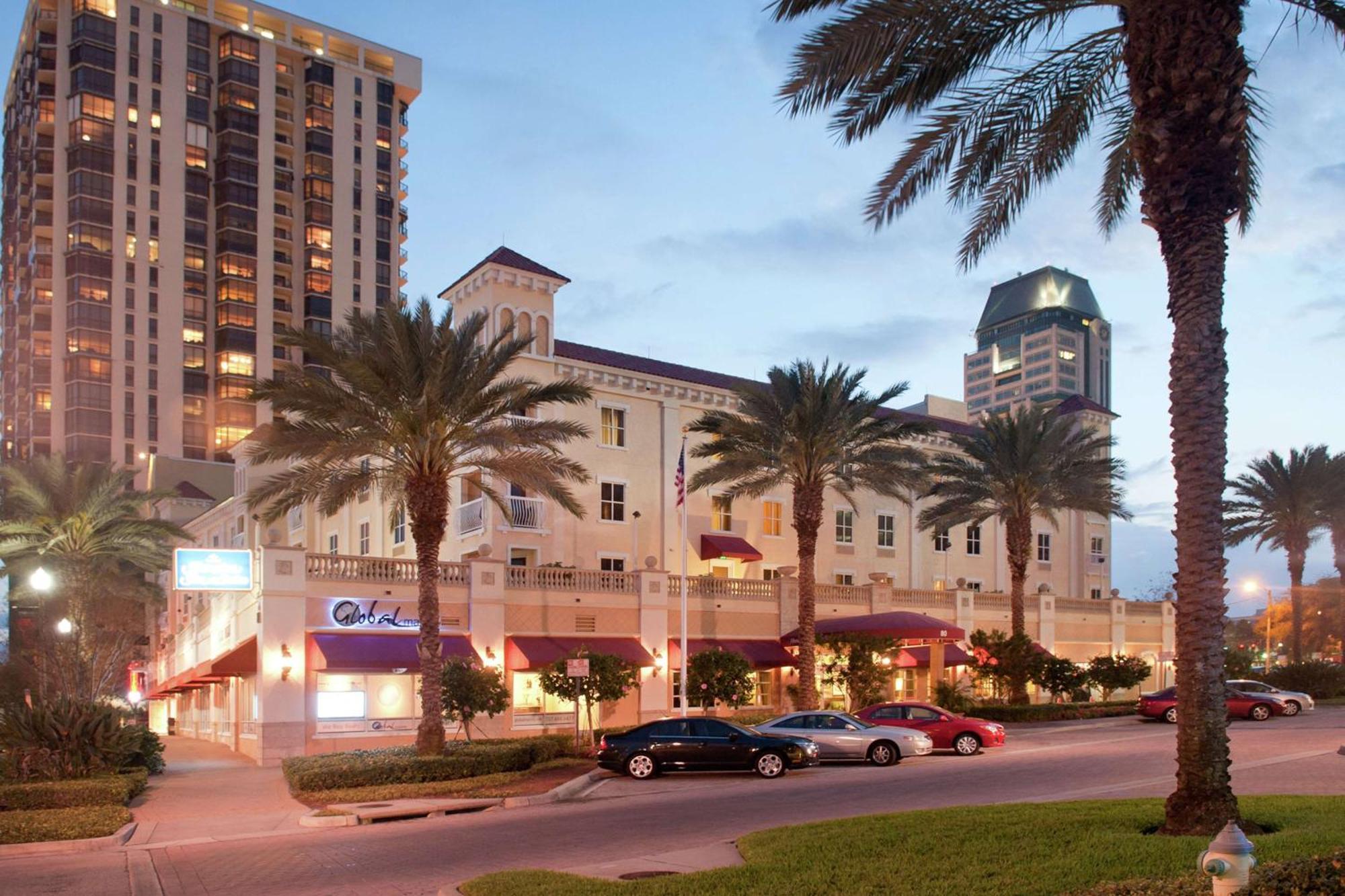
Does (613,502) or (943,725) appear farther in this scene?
(613,502)

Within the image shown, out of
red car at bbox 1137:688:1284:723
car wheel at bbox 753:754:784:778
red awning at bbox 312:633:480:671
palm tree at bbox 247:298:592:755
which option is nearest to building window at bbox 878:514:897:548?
red car at bbox 1137:688:1284:723

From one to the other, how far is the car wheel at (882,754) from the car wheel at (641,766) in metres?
6.36

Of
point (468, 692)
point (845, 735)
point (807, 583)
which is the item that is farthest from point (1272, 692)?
point (468, 692)

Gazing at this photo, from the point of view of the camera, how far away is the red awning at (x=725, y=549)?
48.6 m

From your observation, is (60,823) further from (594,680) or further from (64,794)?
(594,680)

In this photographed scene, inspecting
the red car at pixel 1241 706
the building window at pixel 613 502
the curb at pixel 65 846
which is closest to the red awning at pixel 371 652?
the building window at pixel 613 502

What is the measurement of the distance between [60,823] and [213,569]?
15.4m

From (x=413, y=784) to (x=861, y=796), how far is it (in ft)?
30.0

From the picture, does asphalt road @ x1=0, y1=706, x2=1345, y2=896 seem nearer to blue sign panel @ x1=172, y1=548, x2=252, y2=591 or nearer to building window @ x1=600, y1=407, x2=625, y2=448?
blue sign panel @ x1=172, y1=548, x2=252, y2=591

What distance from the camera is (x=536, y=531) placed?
44.2 metres

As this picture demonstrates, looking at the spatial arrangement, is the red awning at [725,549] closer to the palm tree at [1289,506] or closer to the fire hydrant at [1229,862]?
the palm tree at [1289,506]

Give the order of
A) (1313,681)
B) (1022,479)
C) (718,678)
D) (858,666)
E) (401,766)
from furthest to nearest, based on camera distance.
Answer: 1. (1313,681)
2. (1022,479)
3. (858,666)
4. (718,678)
5. (401,766)

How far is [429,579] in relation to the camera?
2966cm

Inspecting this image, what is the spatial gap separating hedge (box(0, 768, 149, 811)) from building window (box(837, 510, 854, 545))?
118ft
